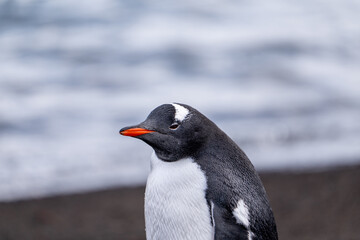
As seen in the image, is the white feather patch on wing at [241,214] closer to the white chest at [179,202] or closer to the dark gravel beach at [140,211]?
the white chest at [179,202]

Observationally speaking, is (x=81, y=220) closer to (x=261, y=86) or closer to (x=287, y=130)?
(x=287, y=130)

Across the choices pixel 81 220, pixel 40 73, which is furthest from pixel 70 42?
pixel 81 220

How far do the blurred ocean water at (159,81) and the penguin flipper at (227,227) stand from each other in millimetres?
4374

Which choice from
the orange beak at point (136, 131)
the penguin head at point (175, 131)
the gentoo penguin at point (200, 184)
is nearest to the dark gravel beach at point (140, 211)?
the gentoo penguin at point (200, 184)

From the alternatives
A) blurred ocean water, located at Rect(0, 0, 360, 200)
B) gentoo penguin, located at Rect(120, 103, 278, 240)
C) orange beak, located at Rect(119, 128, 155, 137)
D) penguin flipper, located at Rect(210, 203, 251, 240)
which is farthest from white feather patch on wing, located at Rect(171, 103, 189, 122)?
blurred ocean water, located at Rect(0, 0, 360, 200)

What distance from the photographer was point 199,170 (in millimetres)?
3051

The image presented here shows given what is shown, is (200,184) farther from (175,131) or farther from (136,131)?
(136,131)

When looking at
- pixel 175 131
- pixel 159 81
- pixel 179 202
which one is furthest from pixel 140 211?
pixel 159 81

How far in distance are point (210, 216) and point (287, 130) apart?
601 centimetres

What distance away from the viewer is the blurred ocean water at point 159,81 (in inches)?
312

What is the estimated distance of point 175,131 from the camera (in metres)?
3.04

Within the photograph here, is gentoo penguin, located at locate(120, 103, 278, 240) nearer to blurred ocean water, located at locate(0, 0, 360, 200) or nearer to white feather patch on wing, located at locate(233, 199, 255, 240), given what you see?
white feather patch on wing, located at locate(233, 199, 255, 240)

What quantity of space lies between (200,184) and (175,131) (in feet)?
0.87

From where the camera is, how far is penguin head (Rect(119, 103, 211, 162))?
304 cm
